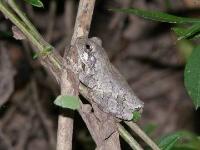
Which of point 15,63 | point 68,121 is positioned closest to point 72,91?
point 68,121

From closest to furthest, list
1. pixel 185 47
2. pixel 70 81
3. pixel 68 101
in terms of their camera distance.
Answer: pixel 68 101 < pixel 70 81 < pixel 185 47

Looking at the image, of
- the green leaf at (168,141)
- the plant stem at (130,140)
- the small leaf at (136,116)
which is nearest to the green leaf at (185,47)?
the green leaf at (168,141)

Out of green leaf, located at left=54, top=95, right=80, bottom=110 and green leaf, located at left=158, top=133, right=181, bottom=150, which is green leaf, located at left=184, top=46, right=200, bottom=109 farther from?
green leaf, located at left=54, top=95, right=80, bottom=110

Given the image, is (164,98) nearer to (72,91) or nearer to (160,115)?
(160,115)

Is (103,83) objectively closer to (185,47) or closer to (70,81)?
(70,81)

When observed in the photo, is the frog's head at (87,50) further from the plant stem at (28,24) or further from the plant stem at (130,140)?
the plant stem at (130,140)

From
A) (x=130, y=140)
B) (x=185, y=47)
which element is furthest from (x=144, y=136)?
(x=185, y=47)
